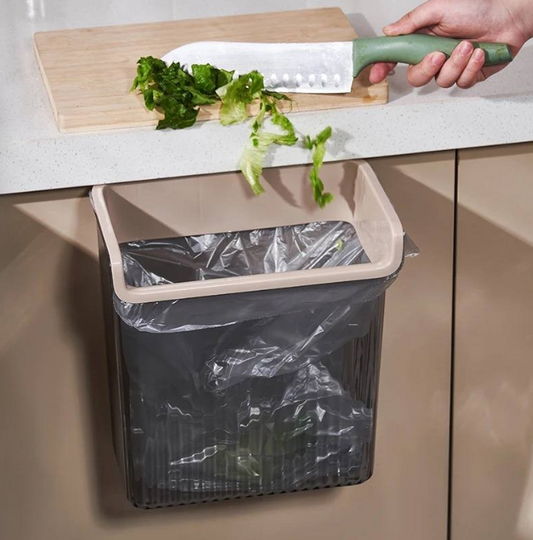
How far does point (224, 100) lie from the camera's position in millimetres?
1081

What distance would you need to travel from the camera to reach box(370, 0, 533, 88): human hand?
110 centimetres

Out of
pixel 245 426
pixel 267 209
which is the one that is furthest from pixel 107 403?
pixel 267 209

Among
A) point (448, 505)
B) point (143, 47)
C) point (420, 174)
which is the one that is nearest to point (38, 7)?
point (143, 47)

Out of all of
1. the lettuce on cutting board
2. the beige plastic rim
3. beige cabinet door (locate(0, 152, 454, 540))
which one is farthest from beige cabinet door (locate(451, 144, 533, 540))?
the lettuce on cutting board

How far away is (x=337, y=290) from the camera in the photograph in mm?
1082

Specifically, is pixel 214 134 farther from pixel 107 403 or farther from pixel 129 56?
pixel 107 403

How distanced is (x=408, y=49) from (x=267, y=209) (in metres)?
0.23

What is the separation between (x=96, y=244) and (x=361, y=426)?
13.5 inches

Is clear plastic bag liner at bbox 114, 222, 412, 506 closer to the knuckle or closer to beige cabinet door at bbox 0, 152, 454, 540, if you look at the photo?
beige cabinet door at bbox 0, 152, 454, 540

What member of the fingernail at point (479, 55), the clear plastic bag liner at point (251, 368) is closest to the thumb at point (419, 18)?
the fingernail at point (479, 55)

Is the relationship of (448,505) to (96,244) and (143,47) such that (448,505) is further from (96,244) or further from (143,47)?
(143,47)

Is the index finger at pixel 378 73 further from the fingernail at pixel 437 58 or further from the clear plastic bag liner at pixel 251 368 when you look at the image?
the clear plastic bag liner at pixel 251 368

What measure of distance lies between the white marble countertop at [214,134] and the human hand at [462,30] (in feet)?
0.10

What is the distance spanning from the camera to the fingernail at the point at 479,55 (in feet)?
3.58
